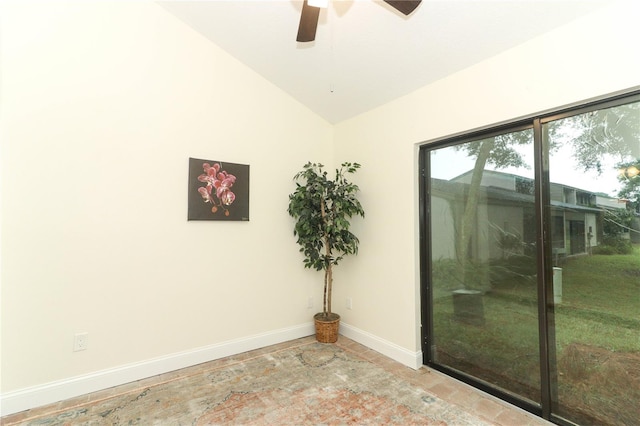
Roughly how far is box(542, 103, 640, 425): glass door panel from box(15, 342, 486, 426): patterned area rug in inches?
27.2

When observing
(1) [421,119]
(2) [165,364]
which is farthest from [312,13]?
(2) [165,364]

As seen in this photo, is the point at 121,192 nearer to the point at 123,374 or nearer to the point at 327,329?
the point at 123,374

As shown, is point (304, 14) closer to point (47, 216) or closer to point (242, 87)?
point (242, 87)

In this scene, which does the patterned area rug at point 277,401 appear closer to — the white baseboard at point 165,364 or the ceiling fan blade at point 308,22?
the white baseboard at point 165,364

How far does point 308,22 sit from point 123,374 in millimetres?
2821

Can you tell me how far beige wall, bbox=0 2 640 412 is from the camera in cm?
202

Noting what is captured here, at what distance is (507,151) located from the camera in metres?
2.20

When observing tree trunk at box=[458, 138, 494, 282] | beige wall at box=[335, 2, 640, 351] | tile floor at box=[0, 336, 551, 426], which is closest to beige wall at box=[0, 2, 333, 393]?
tile floor at box=[0, 336, 551, 426]

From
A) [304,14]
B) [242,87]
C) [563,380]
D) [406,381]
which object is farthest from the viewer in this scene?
[242,87]

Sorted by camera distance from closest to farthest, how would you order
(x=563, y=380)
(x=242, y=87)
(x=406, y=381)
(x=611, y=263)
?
(x=611, y=263), (x=563, y=380), (x=406, y=381), (x=242, y=87)

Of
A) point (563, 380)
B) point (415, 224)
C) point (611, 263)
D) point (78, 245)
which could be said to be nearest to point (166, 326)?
point (78, 245)

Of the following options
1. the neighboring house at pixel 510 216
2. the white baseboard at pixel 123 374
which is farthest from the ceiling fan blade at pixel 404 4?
the white baseboard at pixel 123 374

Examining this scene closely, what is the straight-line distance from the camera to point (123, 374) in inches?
91.7

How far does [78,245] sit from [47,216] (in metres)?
0.27
